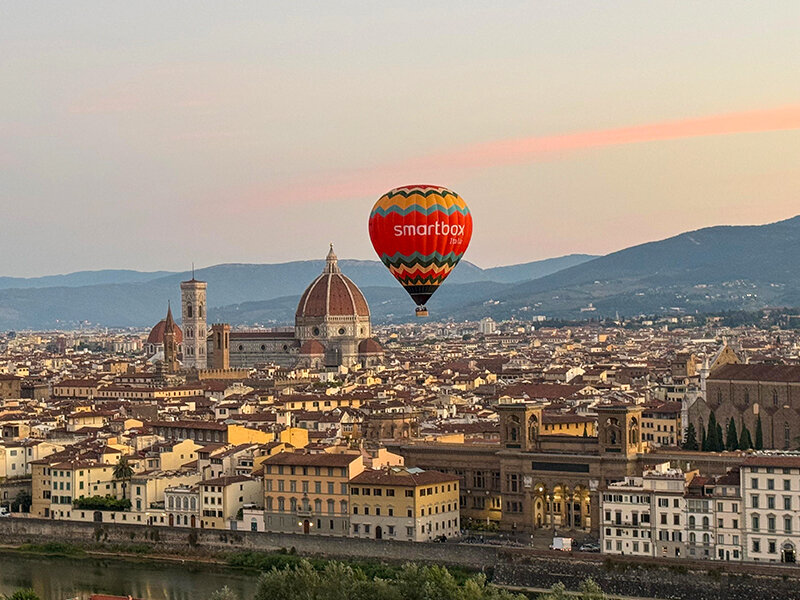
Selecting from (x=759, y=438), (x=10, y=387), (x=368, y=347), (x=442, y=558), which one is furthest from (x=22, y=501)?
(x=368, y=347)

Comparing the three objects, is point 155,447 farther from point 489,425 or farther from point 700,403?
point 700,403

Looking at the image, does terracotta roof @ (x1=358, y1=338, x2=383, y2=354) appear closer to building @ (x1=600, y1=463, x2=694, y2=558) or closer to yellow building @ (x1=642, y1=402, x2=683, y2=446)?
yellow building @ (x1=642, y1=402, x2=683, y2=446)

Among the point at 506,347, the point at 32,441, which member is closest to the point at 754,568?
the point at 32,441

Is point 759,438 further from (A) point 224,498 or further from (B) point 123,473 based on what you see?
(B) point 123,473

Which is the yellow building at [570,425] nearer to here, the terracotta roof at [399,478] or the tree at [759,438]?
the tree at [759,438]

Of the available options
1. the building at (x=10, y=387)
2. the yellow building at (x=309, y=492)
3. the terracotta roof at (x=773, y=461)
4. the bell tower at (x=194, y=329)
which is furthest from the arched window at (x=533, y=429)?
the bell tower at (x=194, y=329)

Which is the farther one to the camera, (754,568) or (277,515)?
(277,515)

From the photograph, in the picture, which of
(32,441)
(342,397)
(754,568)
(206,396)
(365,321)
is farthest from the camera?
(365,321)
